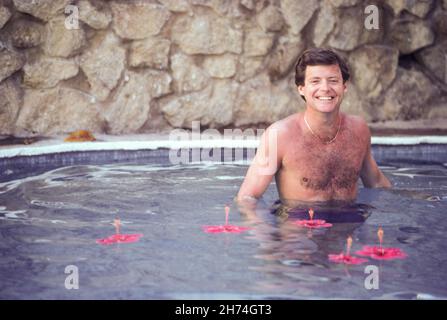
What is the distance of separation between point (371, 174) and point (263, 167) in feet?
2.82

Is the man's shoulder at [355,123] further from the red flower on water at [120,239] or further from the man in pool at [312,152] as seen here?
the red flower on water at [120,239]

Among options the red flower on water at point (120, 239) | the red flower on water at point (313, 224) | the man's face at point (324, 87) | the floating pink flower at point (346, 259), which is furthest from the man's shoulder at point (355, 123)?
the red flower on water at point (120, 239)

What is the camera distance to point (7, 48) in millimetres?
7469

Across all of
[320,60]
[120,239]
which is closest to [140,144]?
[320,60]

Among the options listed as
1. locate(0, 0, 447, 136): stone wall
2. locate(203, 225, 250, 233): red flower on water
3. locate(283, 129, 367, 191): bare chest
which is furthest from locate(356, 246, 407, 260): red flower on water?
locate(0, 0, 447, 136): stone wall

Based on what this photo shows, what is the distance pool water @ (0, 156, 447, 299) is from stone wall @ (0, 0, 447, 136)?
2227 mm

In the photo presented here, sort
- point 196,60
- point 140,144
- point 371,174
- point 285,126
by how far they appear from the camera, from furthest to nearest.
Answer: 1. point 196,60
2. point 140,144
3. point 371,174
4. point 285,126

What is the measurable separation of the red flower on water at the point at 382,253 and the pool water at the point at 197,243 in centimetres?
7

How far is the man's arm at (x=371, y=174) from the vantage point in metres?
4.67

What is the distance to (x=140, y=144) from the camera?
22.9ft

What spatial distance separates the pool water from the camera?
113 inches

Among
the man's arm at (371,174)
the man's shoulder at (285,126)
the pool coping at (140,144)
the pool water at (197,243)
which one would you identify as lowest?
the pool water at (197,243)

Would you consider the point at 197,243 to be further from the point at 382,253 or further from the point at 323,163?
the point at 323,163

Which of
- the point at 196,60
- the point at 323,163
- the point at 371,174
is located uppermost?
the point at 196,60
